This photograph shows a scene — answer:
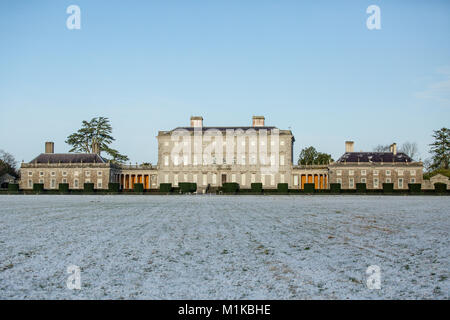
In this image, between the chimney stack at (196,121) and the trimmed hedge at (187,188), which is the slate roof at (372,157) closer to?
the chimney stack at (196,121)

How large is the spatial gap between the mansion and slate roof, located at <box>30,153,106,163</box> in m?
0.14

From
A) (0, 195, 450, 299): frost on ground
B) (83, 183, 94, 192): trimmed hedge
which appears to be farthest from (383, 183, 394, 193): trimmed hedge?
(0, 195, 450, 299): frost on ground

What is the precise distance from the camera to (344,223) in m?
11.7

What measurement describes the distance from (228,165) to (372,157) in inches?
793

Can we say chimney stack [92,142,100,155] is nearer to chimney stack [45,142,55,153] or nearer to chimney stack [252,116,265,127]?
chimney stack [45,142,55,153]

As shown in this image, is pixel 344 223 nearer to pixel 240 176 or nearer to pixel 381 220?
pixel 381 220

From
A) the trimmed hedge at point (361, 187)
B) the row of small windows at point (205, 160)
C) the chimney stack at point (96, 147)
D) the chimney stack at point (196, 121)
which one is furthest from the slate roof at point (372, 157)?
the chimney stack at point (96, 147)

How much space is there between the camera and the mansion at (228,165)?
183 feet

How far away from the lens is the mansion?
5588 centimetres

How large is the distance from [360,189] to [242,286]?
131ft

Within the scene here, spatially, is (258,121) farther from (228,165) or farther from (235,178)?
(235,178)

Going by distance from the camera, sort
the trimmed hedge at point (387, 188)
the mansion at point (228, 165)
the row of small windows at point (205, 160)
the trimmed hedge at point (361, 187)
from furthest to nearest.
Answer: the row of small windows at point (205, 160) < the mansion at point (228, 165) < the trimmed hedge at point (361, 187) < the trimmed hedge at point (387, 188)

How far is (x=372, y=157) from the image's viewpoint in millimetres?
56625
